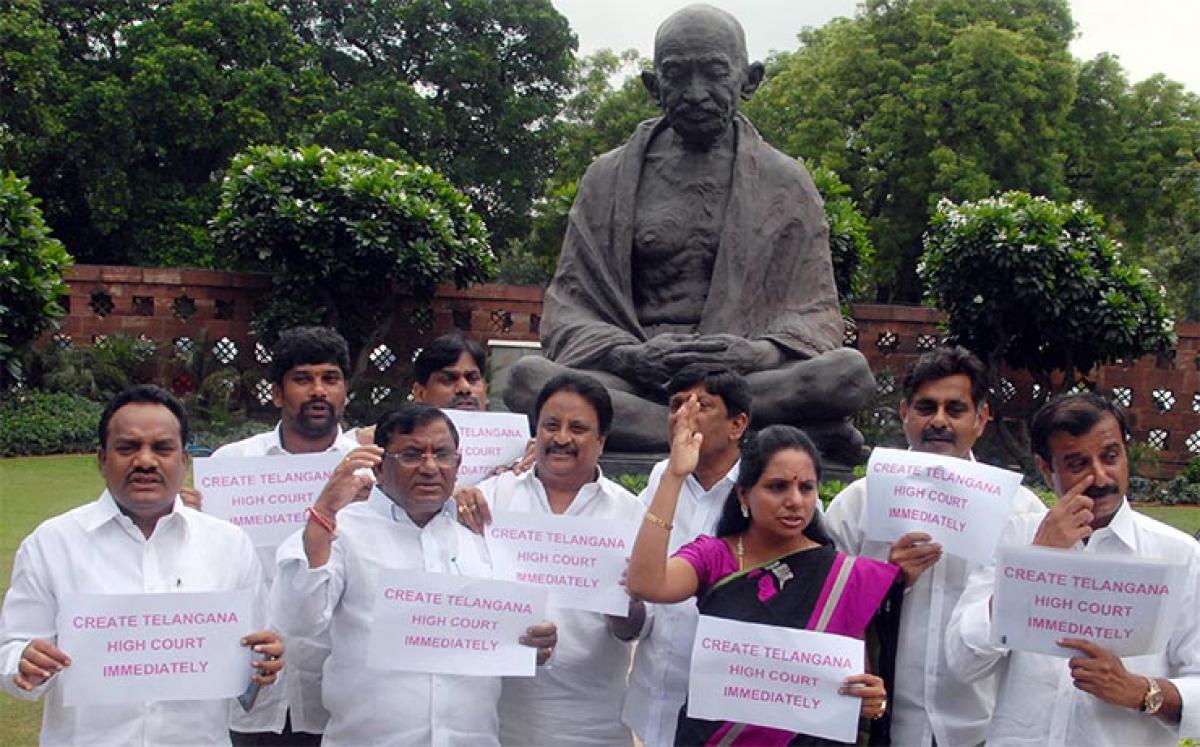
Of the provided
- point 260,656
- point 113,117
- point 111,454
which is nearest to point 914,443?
point 260,656

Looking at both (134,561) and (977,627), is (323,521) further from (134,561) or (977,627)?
(977,627)

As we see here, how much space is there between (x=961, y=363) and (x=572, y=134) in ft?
89.4

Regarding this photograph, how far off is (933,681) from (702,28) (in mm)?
5001

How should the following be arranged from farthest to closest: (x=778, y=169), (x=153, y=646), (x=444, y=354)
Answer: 1. (x=778, y=169)
2. (x=444, y=354)
3. (x=153, y=646)

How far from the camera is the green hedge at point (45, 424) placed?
42.2 feet

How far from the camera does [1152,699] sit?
9.35ft

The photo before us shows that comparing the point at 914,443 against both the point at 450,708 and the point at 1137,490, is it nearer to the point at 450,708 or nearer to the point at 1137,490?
the point at 450,708

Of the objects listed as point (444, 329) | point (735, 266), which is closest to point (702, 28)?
point (735, 266)

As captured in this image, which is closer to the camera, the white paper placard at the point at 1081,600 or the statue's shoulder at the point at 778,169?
the white paper placard at the point at 1081,600

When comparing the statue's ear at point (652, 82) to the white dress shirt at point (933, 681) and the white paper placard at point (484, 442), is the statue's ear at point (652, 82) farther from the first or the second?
the white dress shirt at point (933, 681)

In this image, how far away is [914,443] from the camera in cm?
376

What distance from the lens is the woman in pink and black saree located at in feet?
10.0

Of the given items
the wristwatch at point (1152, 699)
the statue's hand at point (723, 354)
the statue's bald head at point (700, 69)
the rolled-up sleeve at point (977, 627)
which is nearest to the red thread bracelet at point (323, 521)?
the rolled-up sleeve at point (977, 627)

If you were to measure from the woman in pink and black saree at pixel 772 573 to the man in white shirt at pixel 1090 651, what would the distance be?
27cm
